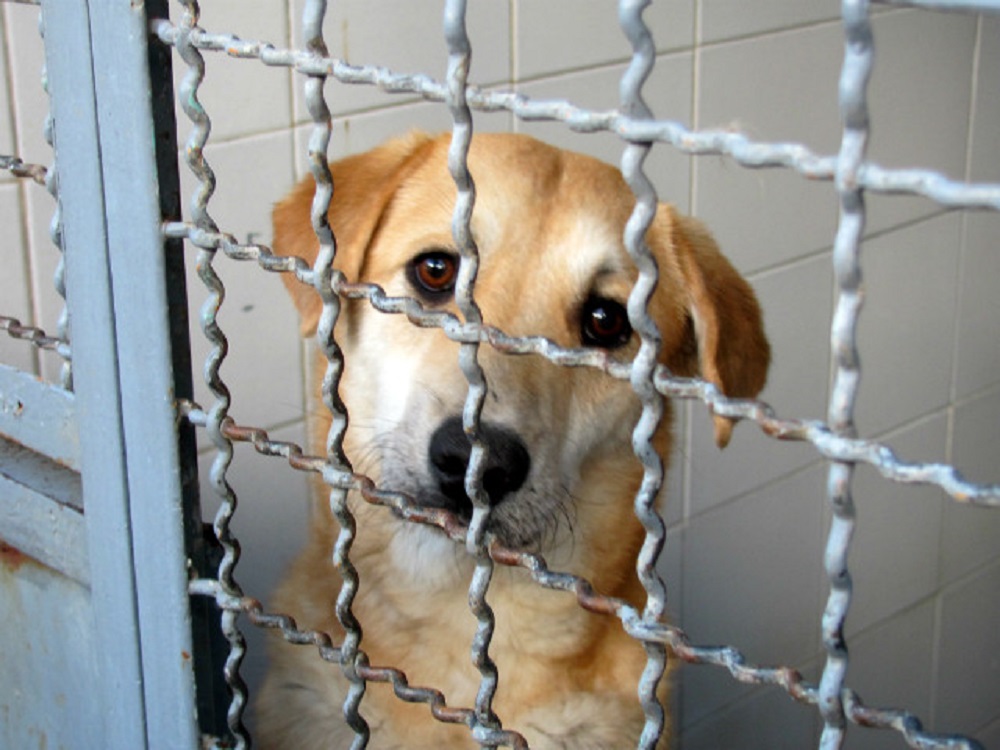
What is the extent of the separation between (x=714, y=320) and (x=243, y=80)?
723 millimetres

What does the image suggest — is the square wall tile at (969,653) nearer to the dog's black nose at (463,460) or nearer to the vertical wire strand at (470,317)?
the dog's black nose at (463,460)

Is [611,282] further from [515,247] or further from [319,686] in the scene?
[319,686]

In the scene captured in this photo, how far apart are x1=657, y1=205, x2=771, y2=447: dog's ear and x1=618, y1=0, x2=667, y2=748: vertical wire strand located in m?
0.82

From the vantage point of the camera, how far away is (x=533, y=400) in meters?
1.42

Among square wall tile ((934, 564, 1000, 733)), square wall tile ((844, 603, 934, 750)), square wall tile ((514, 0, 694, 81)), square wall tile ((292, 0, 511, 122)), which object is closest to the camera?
square wall tile ((292, 0, 511, 122))

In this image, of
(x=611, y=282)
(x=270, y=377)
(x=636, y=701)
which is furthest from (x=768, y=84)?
(x=636, y=701)

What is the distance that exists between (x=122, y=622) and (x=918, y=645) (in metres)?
Result: 2.26

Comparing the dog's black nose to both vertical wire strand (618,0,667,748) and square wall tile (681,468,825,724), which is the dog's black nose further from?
square wall tile (681,468,825,724)

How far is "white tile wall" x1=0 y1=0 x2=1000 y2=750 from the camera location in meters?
1.81

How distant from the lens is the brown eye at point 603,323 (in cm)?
159

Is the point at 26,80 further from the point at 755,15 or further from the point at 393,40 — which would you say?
the point at 755,15

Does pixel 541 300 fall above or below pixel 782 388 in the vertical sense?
above

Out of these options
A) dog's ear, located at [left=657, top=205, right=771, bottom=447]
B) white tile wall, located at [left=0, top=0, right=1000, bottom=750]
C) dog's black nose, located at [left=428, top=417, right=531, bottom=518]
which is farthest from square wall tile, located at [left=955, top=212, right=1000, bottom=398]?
dog's black nose, located at [left=428, top=417, right=531, bottom=518]

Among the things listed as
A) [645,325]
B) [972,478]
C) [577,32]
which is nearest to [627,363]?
[645,325]
